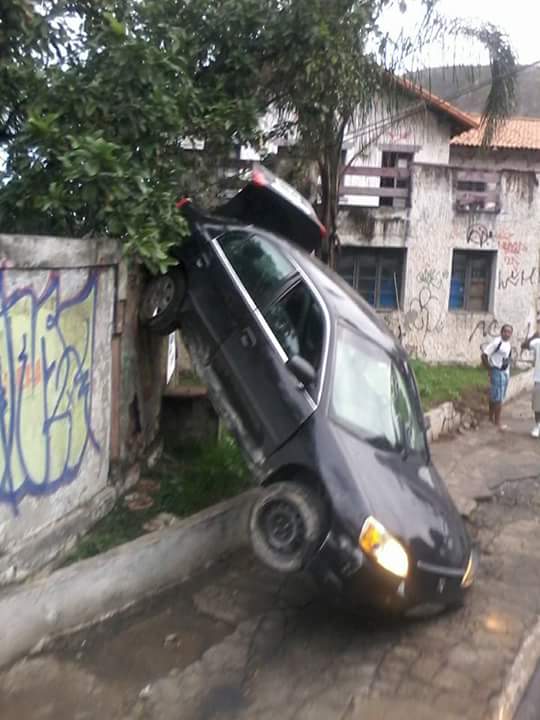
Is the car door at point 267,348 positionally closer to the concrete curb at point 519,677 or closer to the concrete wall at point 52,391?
the concrete wall at point 52,391

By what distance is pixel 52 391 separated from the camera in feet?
16.6

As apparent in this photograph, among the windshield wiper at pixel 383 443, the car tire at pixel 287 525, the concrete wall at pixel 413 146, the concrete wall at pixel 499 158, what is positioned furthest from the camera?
the concrete wall at pixel 499 158

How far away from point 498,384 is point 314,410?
7.15 metres

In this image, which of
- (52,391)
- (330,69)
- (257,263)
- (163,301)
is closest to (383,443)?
(257,263)

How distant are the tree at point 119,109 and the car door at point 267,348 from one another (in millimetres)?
658

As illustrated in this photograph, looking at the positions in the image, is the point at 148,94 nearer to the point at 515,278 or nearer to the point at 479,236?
the point at 479,236

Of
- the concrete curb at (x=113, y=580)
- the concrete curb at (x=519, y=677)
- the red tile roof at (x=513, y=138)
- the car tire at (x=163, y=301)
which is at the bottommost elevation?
the concrete curb at (x=519, y=677)

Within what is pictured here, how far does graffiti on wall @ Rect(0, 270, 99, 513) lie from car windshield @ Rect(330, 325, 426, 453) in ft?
5.64

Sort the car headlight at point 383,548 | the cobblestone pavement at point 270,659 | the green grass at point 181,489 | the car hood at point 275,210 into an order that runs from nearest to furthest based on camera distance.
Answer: the cobblestone pavement at point 270,659, the car headlight at point 383,548, the green grass at point 181,489, the car hood at point 275,210

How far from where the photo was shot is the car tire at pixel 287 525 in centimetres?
469

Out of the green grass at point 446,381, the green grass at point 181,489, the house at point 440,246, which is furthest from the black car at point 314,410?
the house at point 440,246

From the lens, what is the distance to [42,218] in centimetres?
610

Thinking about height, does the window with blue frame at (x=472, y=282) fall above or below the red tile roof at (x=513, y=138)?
below

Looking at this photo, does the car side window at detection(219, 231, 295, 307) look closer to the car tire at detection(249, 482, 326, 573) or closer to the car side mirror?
the car side mirror
